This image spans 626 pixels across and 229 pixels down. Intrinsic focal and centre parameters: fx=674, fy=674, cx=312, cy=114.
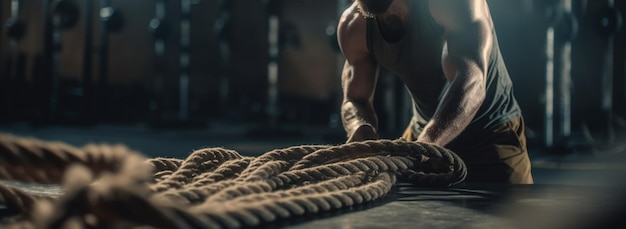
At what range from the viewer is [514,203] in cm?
92

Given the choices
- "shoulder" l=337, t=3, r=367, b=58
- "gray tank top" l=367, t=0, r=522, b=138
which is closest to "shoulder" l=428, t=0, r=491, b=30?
"gray tank top" l=367, t=0, r=522, b=138

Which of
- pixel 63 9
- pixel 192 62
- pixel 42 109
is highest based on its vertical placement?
pixel 63 9

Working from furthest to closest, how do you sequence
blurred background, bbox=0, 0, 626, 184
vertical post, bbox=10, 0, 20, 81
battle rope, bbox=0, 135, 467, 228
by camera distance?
vertical post, bbox=10, 0, 20, 81, blurred background, bbox=0, 0, 626, 184, battle rope, bbox=0, 135, 467, 228

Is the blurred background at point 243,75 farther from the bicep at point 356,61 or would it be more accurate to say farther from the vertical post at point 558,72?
the bicep at point 356,61

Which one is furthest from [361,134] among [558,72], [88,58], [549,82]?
[88,58]

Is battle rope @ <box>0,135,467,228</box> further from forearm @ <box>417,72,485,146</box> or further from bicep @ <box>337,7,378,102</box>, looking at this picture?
bicep @ <box>337,7,378,102</box>

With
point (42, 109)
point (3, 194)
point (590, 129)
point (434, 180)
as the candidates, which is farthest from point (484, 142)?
point (42, 109)

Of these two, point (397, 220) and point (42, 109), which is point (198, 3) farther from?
point (397, 220)

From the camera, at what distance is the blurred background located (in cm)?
449

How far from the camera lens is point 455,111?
1.35m

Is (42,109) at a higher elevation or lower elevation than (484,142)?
lower

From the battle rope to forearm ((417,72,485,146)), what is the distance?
129mm

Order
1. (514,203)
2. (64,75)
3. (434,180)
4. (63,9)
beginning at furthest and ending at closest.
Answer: (64,75)
(63,9)
(434,180)
(514,203)

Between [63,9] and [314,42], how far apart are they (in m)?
Result: 2.50
